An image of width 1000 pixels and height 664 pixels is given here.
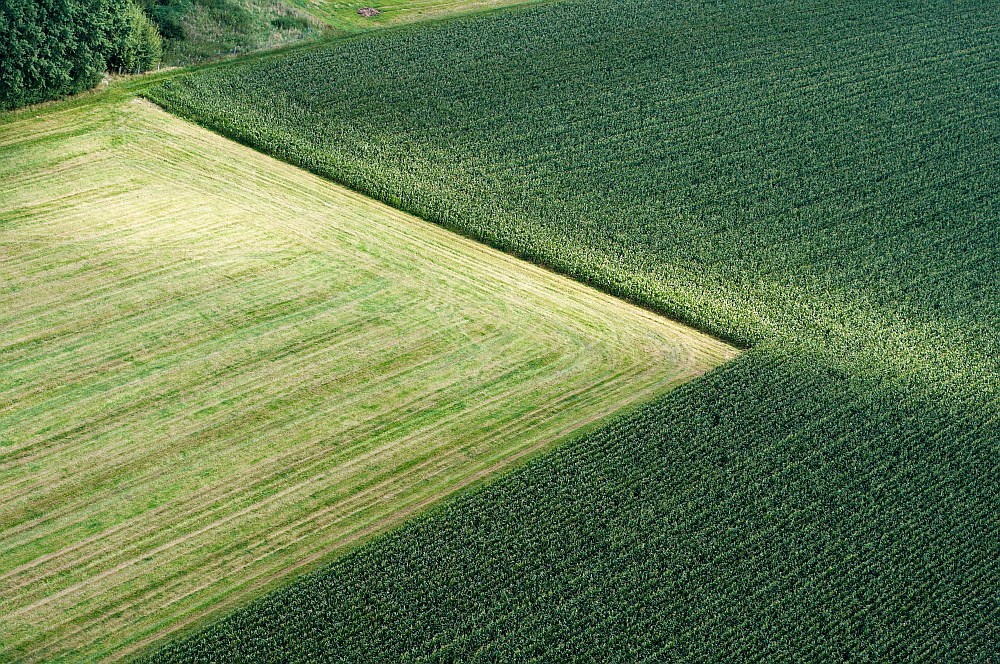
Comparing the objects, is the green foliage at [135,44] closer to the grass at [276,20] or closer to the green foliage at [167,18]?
the green foliage at [167,18]

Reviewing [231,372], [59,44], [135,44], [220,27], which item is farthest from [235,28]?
[231,372]

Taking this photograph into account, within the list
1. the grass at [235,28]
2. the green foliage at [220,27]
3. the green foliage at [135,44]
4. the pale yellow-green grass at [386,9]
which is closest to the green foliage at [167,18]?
the green foliage at [220,27]

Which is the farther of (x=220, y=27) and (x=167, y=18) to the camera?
(x=220, y=27)

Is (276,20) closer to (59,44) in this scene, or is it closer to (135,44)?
(135,44)

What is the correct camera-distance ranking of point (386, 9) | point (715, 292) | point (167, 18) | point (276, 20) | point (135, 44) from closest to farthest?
point (715, 292) < point (135, 44) < point (167, 18) < point (276, 20) < point (386, 9)

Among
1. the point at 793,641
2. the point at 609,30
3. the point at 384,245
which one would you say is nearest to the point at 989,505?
the point at 793,641

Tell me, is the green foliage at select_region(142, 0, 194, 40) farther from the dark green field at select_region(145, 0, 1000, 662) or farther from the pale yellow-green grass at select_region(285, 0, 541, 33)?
the pale yellow-green grass at select_region(285, 0, 541, 33)

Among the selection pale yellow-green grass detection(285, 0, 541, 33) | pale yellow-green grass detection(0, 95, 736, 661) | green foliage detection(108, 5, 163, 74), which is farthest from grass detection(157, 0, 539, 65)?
pale yellow-green grass detection(0, 95, 736, 661)
